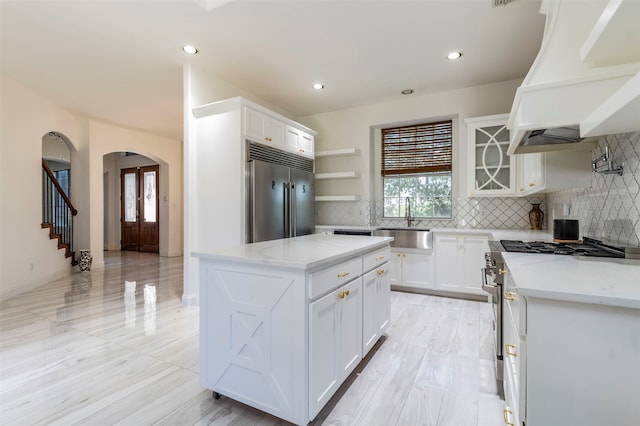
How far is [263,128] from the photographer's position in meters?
3.68

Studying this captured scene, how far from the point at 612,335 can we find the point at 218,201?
3.37 metres

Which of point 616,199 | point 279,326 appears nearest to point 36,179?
point 279,326

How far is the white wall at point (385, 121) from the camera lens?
4117mm

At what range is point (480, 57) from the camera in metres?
3.37

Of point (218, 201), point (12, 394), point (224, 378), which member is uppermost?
point (218, 201)

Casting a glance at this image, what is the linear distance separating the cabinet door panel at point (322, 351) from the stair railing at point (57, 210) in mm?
5506

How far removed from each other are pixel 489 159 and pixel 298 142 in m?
2.58

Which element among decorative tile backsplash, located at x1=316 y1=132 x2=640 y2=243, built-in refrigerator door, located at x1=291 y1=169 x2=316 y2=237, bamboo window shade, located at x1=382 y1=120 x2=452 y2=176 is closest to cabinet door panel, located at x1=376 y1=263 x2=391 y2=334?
decorative tile backsplash, located at x1=316 y1=132 x2=640 y2=243

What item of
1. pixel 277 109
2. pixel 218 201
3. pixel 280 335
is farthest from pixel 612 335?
pixel 277 109

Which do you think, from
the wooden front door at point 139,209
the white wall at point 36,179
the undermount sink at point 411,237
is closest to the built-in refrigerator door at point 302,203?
the undermount sink at point 411,237

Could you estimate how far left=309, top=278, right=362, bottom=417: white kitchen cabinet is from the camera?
148 centimetres

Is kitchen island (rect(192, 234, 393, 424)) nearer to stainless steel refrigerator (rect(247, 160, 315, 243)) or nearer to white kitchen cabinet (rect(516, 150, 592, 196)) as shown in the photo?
white kitchen cabinet (rect(516, 150, 592, 196))

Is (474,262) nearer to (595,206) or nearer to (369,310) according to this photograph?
(595,206)

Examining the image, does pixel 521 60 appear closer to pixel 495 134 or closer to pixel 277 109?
pixel 495 134
